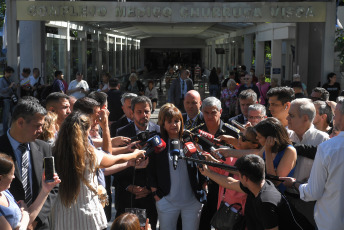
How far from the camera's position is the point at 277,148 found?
14.3 ft

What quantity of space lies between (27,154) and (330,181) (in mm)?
2311

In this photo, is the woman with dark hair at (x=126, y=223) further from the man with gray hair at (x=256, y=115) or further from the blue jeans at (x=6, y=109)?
the blue jeans at (x=6, y=109)

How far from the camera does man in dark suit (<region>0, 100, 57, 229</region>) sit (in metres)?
3.78

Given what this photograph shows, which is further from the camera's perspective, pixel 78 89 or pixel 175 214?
pixel 78 89

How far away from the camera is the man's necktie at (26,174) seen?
379 cm

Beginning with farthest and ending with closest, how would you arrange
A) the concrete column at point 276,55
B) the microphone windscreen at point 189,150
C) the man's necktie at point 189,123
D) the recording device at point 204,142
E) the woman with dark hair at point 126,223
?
the concrete column at point 276,55, the man's necktie at point 189,123, the recording device at point 204,142, the microphone windscreen at point 189,150, the woman with dark hair at point 126,223

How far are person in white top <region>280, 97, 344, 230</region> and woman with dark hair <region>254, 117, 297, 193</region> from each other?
16.3 inches

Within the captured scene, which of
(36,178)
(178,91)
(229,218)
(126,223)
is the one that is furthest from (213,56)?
(126,223)

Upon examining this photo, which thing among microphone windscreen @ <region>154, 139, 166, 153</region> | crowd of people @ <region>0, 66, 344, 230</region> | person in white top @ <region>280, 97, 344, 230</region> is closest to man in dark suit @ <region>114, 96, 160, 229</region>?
→ crowd of people @ <region>0, 66, 344, 230</region>

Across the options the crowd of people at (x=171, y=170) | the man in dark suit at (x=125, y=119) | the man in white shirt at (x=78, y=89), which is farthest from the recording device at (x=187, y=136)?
the man in white shirt at (x=78, y=89)

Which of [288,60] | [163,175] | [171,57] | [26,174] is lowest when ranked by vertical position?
[163,175]

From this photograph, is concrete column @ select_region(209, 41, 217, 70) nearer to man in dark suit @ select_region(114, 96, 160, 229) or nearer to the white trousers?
man in dark suit @ select_region(114, 96, 160, 229)

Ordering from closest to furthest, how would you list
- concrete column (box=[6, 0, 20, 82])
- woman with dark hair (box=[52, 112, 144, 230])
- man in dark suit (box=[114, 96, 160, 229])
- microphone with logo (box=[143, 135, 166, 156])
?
1. woman with dark hair (box=[52, 112, 144, 230])
2. microphone with logo (box=[143, 135, 166, 156])
3. man in dark suit (box=[114, 96, 160, 229])
4. concrete column (box=[6, 0, 20, 82])

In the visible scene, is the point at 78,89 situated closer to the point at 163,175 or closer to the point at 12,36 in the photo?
the point at 12,36
